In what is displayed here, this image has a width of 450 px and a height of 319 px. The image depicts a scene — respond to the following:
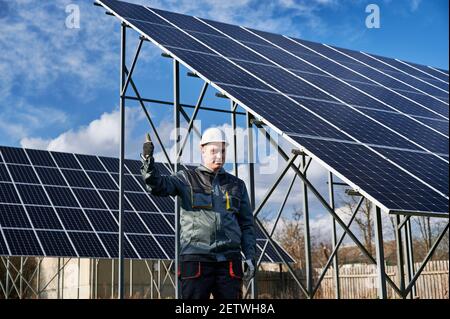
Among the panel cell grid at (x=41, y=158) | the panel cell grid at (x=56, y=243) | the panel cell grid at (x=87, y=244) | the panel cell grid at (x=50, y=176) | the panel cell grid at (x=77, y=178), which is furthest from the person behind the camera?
the panel cell grid at (x=41, y=158)

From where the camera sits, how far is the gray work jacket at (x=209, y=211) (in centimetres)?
546

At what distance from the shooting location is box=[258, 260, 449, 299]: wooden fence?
21031mm

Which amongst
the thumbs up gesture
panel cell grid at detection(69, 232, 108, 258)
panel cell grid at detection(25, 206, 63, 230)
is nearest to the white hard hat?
the thumbs up gesture

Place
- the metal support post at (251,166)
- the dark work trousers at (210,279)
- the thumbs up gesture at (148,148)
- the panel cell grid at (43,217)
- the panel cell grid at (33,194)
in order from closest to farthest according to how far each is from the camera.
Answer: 1. the thumbs up gesture at (148,148)
2. the dark work trousers at (210,279)
3. the metal support post at (251,166)
4. the panel cell grid at (43,217)
5. the panel cell grid at (33,194)

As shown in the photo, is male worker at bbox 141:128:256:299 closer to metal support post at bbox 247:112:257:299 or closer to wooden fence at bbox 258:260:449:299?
metal support post at bbox 247:112:257:299

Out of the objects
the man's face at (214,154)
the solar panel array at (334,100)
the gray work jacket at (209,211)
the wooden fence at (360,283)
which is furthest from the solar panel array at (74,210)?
the man's face at (214,154)

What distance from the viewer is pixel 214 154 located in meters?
5.63

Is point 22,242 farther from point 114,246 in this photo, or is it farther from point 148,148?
point 148,148

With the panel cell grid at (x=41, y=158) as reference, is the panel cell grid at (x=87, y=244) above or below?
below

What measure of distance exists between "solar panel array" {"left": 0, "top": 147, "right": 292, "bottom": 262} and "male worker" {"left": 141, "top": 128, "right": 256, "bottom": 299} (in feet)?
38.4

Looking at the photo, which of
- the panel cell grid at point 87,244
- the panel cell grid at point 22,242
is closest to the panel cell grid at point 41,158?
the panel cell grid at point 87,244

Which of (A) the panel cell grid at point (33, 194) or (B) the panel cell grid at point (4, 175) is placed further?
(B) the panel cell grid at point (4, 175)

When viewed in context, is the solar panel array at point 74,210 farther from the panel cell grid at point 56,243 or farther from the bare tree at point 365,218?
the bare tree at point 365,218

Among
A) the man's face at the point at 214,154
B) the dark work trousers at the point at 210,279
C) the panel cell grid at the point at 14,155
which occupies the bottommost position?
the dark work trousers at the point at 210,279
